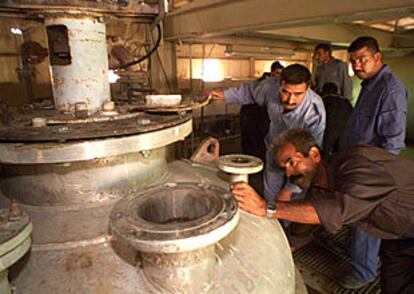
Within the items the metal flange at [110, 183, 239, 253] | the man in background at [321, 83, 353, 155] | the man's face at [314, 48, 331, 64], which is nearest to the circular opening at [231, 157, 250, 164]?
the metal flange at [110, 183, 239, 253]

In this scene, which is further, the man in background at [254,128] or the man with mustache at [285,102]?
the man in background at [254,128]

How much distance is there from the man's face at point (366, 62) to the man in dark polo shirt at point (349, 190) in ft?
3.30

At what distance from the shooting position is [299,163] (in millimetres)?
1432

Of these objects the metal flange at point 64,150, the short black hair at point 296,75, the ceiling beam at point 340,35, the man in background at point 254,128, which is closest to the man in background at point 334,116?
the man in background at point 254,128

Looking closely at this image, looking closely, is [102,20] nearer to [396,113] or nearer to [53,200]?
[53,200]

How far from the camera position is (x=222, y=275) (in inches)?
38.9

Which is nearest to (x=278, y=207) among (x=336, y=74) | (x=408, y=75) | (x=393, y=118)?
(x=393, y=118)

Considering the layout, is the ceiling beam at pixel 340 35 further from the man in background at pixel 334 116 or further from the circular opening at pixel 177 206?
the circular opening at pixel 177 206

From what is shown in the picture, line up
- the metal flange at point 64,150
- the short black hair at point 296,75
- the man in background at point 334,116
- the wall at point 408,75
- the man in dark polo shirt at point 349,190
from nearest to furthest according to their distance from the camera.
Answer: the metal flange at point 64,150 → the man in dark polo shirt at point 349,190 → the short black hair at point 296,75 → the man in background at point 334,116 → the wall at point 408,75

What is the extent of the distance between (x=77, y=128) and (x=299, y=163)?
103cm

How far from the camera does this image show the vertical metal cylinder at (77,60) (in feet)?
4.60

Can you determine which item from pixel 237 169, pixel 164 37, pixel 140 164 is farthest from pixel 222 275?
pixel 164 37

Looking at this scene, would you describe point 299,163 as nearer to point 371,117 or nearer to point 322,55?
point 371,117

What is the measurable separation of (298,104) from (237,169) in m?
1.03
